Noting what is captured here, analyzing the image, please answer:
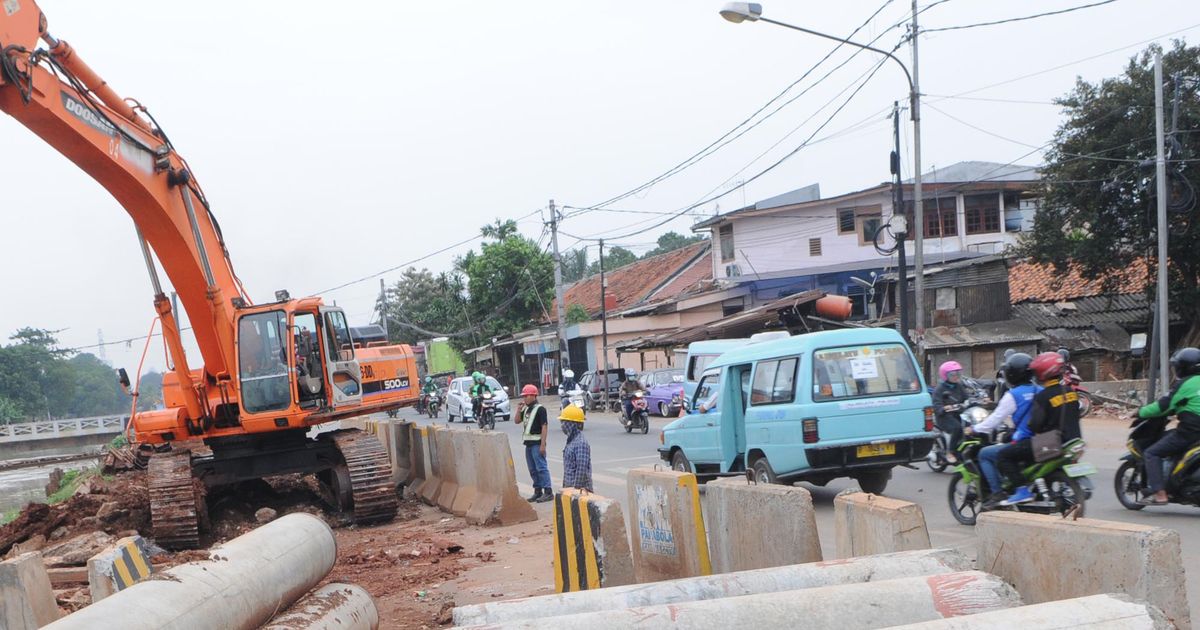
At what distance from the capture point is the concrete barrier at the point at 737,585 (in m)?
5.06

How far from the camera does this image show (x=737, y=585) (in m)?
5.34

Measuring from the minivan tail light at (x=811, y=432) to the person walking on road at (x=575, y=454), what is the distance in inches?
89.4

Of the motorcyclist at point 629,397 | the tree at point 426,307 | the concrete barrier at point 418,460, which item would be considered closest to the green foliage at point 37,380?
the tree at point 426,307

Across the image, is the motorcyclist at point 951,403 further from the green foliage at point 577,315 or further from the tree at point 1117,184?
the green foliage at point 577,315

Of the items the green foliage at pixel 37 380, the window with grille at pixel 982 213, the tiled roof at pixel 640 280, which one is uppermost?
the window with grille at pixel 982 213

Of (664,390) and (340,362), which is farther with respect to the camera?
(664,390)

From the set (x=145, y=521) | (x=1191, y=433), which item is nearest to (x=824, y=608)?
(x=1191, y=433)

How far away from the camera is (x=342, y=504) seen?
14656 mm

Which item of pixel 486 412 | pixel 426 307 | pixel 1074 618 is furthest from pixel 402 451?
pixel 426 307

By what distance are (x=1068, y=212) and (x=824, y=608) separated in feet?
78.0

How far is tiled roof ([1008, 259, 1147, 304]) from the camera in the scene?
→ 27391 mm

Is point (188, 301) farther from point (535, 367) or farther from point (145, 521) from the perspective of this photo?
point (535, 367)

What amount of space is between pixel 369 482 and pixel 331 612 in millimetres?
7547

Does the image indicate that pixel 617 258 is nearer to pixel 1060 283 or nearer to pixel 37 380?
pixel 37 380
